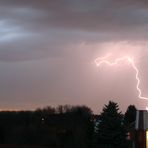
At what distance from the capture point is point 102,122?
60219mm

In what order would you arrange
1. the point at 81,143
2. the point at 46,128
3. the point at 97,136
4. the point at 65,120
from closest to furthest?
the point at 81,143 → the point at 97,136 → the point at 46,128 → the point at 65,120

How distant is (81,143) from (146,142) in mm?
38454

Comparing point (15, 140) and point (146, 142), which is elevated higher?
point (15, 140)

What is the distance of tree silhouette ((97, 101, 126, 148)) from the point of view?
5768cm

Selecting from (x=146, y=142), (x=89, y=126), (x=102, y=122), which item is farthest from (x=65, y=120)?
(x=146, y=142)

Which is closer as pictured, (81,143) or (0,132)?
(81,143)

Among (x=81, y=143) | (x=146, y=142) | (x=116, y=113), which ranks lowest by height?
(x=146, y=142)

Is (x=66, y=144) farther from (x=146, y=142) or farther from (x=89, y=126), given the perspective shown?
(x=146, y=142)

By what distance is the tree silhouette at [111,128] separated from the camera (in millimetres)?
57681

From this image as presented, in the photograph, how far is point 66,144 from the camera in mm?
55844

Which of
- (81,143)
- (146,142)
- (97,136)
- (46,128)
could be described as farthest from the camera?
(46,128)

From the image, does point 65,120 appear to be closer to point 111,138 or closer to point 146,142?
point 111,138

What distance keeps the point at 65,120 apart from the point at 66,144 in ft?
69.0

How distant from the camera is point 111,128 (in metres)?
58.8
